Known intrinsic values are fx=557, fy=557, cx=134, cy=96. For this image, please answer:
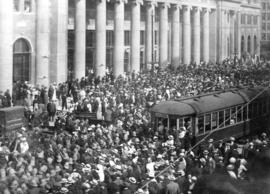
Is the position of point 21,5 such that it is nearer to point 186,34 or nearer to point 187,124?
point 187,124

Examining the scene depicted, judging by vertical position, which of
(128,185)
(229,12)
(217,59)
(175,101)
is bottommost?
(128,185)

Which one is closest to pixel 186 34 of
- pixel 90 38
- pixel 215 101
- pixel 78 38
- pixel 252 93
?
pixel 90 38

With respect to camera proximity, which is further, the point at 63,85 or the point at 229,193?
the point at 63,85

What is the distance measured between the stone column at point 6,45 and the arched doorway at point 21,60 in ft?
7.72

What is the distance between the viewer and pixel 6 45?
38812mm

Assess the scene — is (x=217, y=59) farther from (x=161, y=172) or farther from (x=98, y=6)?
(x=161, y=172)

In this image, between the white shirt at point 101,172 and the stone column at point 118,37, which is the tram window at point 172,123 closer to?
the white shirt at point 101,172

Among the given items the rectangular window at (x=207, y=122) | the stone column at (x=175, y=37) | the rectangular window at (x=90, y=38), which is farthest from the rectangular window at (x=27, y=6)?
the stone column at (x=175, y=37)

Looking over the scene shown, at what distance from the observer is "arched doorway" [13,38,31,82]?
41775mm

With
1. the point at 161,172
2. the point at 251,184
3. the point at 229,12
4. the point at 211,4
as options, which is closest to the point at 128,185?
the point at 161,172

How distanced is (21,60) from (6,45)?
3492 millimetres

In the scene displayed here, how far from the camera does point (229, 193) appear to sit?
13297 millimetres

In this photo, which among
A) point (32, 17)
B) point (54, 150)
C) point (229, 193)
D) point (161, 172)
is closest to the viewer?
point (229, 193)

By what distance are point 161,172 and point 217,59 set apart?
58707 millimetres
